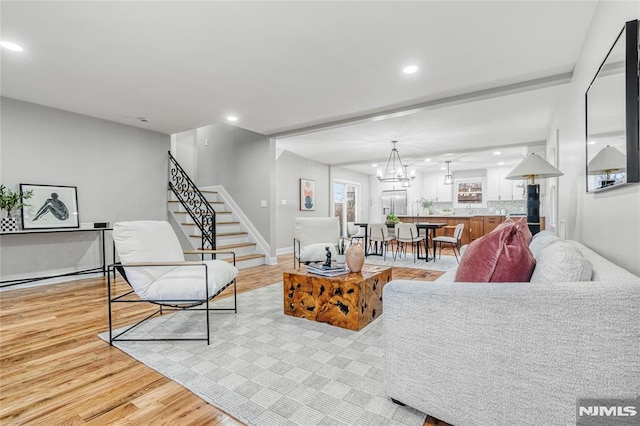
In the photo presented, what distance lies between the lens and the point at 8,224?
150 inches

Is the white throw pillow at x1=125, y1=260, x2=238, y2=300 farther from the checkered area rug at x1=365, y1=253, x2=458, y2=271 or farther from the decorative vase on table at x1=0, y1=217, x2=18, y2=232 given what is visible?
the checkered area rug at x1=365, y1=253, x2=458, y2=271

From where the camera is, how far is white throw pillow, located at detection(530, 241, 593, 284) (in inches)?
47.6

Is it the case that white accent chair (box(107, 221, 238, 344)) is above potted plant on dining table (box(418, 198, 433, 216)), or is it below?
below

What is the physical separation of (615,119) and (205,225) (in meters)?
5.30

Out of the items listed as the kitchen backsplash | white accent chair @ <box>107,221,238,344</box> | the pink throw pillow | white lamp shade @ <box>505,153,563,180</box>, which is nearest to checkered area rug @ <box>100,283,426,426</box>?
white accent chair @ <box>107,221,238,344</box>

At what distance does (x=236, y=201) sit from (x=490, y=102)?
4.72m

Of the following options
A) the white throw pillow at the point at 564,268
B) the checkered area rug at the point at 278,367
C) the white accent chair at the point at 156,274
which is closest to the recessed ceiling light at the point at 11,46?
the white accent chair at the point at 156,274

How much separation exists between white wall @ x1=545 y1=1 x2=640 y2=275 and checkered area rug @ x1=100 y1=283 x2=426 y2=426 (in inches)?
53.0

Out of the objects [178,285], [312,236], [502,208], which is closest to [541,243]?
[178,285]

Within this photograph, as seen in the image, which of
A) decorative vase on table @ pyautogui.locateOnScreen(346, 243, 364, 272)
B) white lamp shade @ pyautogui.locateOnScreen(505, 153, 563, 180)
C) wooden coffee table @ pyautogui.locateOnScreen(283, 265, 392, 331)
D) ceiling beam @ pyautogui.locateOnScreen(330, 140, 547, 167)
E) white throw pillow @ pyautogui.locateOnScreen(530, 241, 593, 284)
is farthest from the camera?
ceiling beam @ pyautogui.locateOnScreen(330, 140, 547, 167)

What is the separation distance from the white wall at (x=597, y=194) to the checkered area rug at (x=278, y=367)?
53.0 inches

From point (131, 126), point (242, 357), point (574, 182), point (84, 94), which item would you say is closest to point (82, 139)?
point (131, 126)

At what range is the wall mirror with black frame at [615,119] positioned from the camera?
1.45m

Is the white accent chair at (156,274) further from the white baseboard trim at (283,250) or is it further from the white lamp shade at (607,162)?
the white baseboard trim at (283,250)
